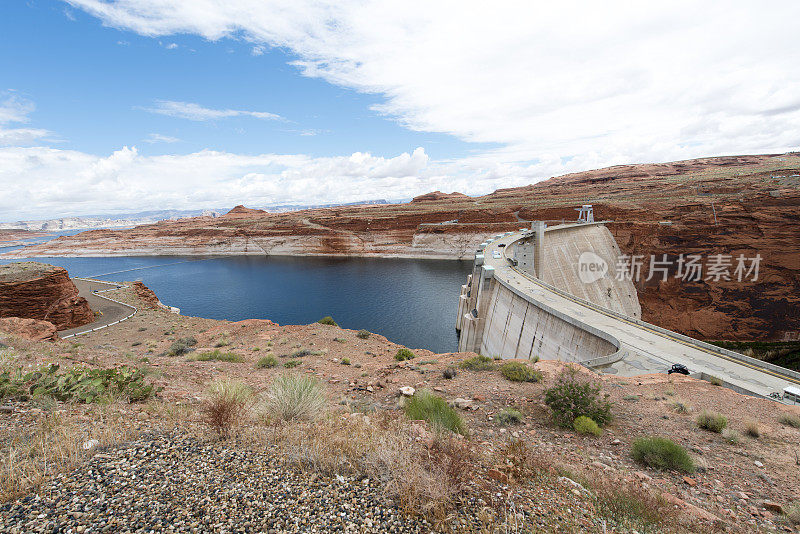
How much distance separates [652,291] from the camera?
1618 inches

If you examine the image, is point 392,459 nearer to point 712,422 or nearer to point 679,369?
point 712,422

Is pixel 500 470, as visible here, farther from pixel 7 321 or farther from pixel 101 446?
pixel 7 321

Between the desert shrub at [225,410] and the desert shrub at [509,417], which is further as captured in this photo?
the desert shrub at [509,417]

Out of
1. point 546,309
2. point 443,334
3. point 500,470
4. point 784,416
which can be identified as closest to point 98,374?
point 500,470

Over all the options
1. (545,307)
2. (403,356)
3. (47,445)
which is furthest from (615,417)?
(47,445)

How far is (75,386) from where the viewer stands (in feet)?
20.5

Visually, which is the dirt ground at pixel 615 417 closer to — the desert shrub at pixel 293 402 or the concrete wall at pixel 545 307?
the desert shrub at pixel 293 402

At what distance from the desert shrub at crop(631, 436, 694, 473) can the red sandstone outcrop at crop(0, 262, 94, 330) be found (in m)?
32.9

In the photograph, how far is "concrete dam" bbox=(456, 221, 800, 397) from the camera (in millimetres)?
12641

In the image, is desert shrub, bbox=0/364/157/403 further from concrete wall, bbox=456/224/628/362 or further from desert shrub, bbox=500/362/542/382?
concrete wall, bbox=456/224/628/362

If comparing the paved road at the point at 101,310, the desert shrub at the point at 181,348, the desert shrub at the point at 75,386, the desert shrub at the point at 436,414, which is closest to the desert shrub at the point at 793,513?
the desert shrub at the point at 436,414

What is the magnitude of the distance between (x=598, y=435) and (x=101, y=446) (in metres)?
8.50

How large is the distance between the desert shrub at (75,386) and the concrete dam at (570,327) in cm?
1458

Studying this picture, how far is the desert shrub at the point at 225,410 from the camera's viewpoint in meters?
4.99
